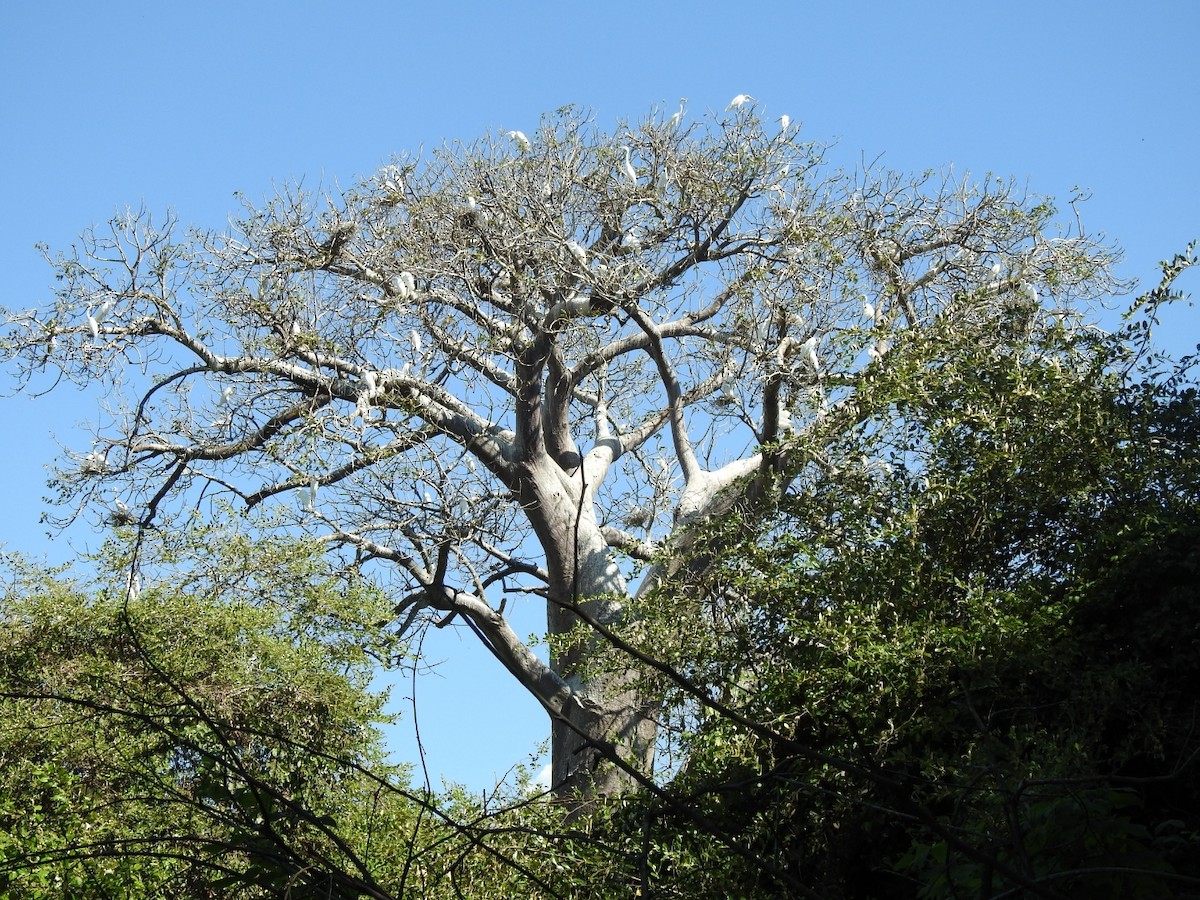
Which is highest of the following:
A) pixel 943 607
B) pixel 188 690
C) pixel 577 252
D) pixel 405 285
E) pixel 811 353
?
pixel 405 285

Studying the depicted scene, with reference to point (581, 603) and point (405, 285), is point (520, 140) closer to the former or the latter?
point (405, 285)

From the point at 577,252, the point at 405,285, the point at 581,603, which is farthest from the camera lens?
the point at 405,285

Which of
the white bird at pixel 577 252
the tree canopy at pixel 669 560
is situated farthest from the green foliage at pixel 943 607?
the white bird at pixel 577 252

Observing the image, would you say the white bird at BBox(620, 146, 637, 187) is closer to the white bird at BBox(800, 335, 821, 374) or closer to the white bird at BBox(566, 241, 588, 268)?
the white bird at BBox(566, 241, 588, 268)

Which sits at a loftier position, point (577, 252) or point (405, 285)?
point (405, 285)

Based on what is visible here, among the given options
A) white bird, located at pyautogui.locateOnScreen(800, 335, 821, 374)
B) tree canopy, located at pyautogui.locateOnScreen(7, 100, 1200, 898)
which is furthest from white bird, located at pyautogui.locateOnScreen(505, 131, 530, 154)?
white bird, located at pyautogui.locateOnScreen(800, 335, 821, 374)

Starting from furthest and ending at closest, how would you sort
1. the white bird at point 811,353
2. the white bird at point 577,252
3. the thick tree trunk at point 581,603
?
the white bird at point 577,252 → the thick tree trunk at point 581,603 → the white bird at point 811,353

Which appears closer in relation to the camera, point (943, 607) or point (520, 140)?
point (943, 607)

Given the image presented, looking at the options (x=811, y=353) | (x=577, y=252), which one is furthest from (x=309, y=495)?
(x=811, y=353)

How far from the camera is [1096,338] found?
232 inches

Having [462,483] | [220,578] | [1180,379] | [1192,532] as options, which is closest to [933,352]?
[1180,379]

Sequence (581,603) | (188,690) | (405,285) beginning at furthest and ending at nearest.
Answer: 1. (405,285)
2. (581,603)
3. (188,690)

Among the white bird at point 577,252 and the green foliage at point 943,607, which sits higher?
the white bird at point 577,252

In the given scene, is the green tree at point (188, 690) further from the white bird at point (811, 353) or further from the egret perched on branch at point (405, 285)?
the white bird at point (811, 353)
